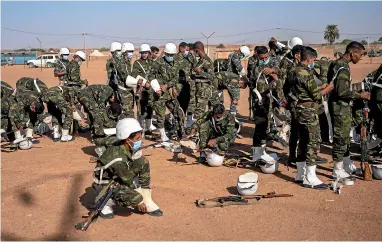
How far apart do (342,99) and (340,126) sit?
457 millimetres

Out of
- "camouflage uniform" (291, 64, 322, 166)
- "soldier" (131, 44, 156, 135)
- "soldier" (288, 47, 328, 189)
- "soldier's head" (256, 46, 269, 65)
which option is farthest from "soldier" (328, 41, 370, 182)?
"soldier" (131, 44, 156, 135)

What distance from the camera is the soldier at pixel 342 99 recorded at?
704 centimetres

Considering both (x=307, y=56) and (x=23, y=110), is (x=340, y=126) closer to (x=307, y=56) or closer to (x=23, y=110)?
(x=307, y=56)

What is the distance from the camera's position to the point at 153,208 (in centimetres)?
615

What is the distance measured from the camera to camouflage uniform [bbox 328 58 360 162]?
23.1 ft

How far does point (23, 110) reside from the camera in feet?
35.4

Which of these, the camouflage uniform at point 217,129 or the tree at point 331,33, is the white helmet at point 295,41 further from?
the tree at point 331,33

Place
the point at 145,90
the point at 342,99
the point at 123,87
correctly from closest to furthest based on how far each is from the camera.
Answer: the point at 342,99 < the point at 123,87 < the point at 145,90

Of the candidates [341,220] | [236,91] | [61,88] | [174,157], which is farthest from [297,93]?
[61,88]

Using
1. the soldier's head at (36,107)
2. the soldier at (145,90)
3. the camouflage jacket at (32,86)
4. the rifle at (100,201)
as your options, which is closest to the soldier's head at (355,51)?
the rifle at (100,201)

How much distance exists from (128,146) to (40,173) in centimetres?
317

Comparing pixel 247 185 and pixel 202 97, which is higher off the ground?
pixel 202 97

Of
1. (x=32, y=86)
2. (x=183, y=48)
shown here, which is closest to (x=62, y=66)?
(x=32, y=86)

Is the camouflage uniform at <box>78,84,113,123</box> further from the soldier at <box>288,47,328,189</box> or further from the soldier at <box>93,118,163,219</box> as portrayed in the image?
the soldier at <box>288,47,328,189</box>
